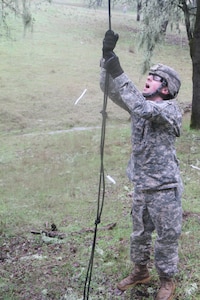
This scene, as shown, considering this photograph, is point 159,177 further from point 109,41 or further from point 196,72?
point 196,72

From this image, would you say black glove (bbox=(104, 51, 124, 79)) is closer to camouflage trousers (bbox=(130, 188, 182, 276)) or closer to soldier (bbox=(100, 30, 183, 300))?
soldier (bbox=(100, 30, 183, 300))

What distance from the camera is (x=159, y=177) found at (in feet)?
8.75

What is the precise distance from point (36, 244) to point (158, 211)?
74.8 inches

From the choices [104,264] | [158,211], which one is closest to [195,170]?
[104,264]

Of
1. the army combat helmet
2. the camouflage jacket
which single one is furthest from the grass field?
the army combat helmet

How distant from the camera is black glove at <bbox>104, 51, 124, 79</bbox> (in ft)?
7.38

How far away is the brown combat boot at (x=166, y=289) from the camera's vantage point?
9.41 ft

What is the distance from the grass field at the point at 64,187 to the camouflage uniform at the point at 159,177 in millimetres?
537

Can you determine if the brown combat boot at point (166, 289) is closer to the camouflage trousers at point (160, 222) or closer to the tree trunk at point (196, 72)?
the camouflage trousers at point (160, 222)

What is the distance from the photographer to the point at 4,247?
416 cm

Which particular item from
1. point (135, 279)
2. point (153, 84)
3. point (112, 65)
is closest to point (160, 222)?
point (135, 279)

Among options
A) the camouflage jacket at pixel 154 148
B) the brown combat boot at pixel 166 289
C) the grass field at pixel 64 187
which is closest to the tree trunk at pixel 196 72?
the grass field at pixel 64 187

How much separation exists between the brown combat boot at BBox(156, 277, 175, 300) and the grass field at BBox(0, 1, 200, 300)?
166 millimetres

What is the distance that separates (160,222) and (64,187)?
427 centimetres
